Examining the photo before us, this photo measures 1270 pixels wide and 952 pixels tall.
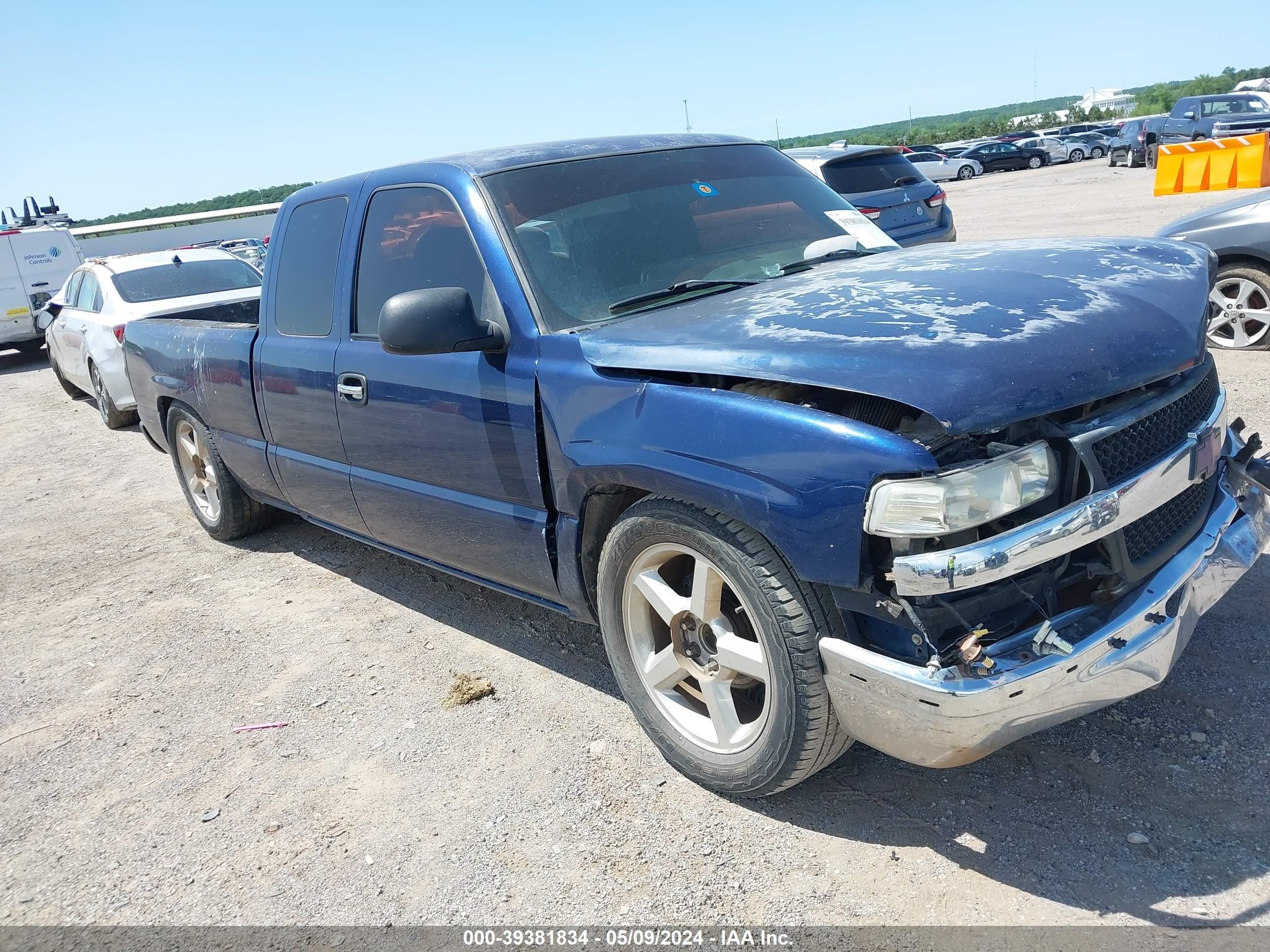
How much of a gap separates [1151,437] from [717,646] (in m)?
1.28

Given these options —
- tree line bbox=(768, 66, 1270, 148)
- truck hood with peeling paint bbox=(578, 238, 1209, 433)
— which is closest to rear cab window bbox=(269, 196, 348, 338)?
truck hood with peeling paint bbox=(578, 238, 1209, 433)

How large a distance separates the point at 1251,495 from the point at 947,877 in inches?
58.8

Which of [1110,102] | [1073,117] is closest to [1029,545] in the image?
[1073,117]

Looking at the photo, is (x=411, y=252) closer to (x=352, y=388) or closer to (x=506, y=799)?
(x=352, y=388)

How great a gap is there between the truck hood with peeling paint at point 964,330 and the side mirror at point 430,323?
39cm

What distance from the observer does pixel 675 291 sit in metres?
3.31

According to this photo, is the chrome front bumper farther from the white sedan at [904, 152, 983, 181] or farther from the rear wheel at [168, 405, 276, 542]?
the white sedan at [904, 152, 983, 181]

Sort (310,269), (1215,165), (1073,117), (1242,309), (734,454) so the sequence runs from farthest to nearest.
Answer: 1. (1073,117)
2. (1215,165)
3. (1242,309)
4. (310,269)
5. (734,454)

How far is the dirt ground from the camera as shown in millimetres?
2510

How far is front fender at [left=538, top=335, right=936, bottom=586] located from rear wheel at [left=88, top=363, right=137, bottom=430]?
27.9 ft

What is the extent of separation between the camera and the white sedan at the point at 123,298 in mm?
9469

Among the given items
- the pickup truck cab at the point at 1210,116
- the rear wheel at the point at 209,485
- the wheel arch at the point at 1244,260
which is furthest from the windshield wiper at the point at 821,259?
the pickup truck cab at the point at 1210,116

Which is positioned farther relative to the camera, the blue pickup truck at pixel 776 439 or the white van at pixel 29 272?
the white van at pixel 29 272

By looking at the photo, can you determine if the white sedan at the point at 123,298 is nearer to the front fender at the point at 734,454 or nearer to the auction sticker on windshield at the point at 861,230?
the auction sticker on windshield at the point at 861,230
